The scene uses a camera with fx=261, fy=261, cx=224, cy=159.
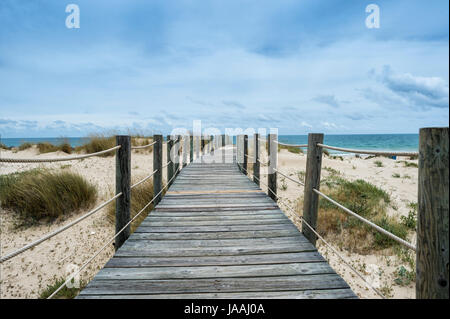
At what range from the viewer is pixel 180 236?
2764 mm

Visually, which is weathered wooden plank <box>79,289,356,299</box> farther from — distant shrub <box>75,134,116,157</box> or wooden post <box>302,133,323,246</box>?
distant shrub <box>75,134,116,157</box>

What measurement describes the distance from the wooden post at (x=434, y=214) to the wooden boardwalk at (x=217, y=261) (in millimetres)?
682

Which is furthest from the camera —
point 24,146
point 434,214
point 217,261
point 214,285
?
point 24,146

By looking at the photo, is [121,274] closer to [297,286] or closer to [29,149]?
[297,286]

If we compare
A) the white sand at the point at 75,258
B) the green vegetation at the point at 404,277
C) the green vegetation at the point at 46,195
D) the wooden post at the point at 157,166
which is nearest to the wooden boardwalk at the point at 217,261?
the wooden post at the point at 157,166

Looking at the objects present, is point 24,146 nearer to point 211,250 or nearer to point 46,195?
point 46,195

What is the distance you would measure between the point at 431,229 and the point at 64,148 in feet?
43.8

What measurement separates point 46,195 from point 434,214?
6.11 metres

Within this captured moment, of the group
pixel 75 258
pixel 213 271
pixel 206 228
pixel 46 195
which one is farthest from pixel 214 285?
pixel 46 195

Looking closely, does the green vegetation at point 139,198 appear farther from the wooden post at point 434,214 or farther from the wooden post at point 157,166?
the wooden post at point 434,214

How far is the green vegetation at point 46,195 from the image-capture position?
5289 mm

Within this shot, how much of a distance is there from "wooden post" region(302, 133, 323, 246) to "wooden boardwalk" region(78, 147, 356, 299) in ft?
0.58

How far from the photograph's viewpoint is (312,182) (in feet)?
8.84

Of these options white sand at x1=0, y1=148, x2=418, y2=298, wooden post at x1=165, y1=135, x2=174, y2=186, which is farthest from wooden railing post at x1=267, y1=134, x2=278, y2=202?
wooden post at x1=165, y1=135, x2=174, y2=186
